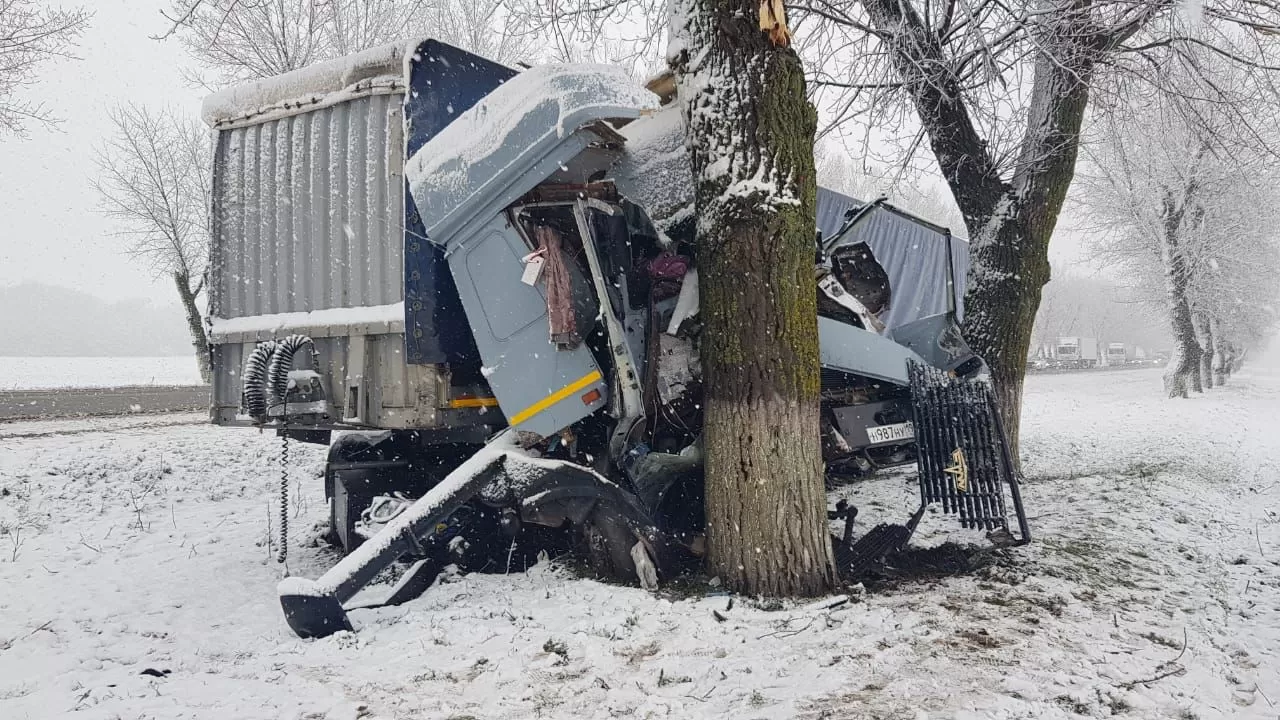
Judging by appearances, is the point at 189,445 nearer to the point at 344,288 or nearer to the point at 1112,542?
the point at 344,288

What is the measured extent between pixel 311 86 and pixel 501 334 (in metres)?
2.10

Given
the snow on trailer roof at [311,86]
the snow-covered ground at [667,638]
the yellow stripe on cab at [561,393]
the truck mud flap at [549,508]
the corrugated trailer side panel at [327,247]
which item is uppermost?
the snow on trailer roof at [311,86]

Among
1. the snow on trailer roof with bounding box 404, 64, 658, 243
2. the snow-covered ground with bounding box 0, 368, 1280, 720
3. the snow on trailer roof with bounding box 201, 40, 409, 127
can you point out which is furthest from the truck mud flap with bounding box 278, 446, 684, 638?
the snow on trailer roof with bounding box 201, 40, 409, 127

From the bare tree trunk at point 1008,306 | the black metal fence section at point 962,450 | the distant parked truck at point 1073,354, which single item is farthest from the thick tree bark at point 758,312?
the distant parked truck at point 1073,354

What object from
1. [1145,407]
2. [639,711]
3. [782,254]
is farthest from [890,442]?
[1145,407]

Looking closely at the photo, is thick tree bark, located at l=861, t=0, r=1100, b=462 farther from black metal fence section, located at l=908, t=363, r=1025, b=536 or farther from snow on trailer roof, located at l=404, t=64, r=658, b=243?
snow on trailer roof, located at l=404, t=64, r=658, b=243

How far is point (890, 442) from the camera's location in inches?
173

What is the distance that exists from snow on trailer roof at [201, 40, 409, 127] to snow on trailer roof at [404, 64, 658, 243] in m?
0.55

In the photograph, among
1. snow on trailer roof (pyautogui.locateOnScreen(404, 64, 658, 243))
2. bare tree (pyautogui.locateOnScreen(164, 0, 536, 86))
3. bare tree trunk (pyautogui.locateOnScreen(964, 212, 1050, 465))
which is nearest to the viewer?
snow on trailer roof (pyautogui.locateOnScreen(404, 64, 658, 243))

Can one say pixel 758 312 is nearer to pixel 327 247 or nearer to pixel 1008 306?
pixel 327 247

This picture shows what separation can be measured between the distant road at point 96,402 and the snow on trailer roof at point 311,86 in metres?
11.2

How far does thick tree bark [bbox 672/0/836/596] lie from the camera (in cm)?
332

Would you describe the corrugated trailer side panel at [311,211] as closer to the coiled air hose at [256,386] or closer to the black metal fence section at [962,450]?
the coiled air hose at [256,386]

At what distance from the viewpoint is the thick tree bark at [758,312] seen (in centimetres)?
332
